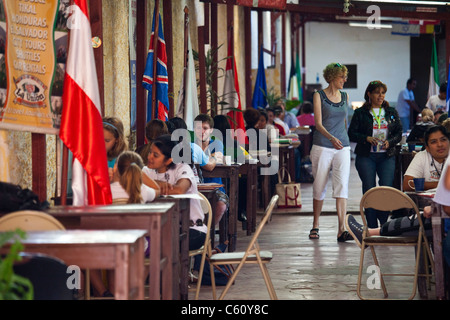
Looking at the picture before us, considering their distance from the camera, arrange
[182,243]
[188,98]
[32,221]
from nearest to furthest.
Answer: [32,221], [182,243], [188,98]

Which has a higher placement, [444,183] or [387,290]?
[444,183]

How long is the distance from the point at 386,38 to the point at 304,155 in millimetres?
12792

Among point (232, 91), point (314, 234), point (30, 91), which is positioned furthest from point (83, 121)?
point (232, 91)

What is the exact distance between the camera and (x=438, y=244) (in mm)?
4781

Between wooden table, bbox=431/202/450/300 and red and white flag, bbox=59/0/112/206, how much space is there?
191 cm

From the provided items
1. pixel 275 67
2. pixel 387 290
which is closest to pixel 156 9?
pixel 387 290

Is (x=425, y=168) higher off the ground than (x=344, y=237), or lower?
higher

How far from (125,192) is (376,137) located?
3363 millimetres

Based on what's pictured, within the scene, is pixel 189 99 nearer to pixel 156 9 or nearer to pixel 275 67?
pixel 156 9

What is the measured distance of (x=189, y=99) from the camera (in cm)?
830

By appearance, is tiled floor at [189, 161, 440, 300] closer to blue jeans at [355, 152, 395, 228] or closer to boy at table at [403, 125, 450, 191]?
blue jeans at [355, 152, 395, 228]

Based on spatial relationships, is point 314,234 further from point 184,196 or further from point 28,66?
point 28,66

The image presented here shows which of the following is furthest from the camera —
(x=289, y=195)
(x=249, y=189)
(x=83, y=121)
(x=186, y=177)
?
(x=289, y=195)

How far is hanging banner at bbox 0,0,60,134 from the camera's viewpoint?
4.59 meters
